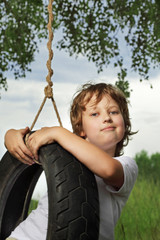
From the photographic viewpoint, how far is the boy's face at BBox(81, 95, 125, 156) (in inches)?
90.9

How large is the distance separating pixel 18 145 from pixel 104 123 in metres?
0.56

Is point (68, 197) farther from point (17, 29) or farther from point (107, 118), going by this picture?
point (17, 29)

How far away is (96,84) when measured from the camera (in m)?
2.64

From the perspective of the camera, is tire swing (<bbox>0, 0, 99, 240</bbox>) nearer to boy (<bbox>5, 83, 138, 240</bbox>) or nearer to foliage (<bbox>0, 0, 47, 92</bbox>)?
boy (<bbox>5, 83, 138, 240</bbox>)

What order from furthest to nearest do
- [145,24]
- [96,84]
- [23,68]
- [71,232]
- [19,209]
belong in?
[23,68] < [145,24] < [19,209] < [96,84] < [71,232]

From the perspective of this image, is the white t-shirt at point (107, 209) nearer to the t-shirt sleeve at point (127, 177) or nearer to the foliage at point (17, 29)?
the t-shirt sleeve at point (127, 177)

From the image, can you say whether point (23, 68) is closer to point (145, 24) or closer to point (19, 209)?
point (145, 24)

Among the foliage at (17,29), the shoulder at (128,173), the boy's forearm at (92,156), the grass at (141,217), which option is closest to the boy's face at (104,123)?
the shoulder at (128,173)

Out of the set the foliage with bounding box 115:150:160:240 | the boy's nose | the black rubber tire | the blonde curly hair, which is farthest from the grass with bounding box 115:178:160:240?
the black rubber tire

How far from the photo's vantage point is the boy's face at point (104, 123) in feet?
7.57

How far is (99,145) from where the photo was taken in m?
2.34

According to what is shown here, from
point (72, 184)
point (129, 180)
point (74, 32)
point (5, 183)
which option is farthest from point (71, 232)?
point (74, 32)

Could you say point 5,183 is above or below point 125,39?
below

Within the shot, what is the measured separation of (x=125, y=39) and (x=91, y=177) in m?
5.90
